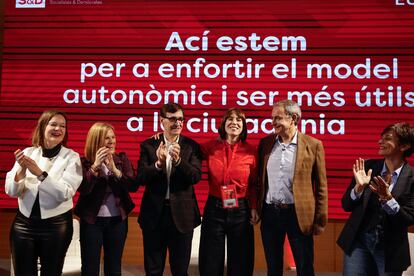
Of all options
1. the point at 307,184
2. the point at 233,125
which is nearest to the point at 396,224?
the point at 307,184

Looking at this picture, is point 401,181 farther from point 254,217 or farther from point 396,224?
point 254,217

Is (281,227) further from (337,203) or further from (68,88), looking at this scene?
(68,88)

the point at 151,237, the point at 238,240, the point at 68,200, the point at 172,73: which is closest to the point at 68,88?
the point at 172,73

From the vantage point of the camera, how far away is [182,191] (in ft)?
9.45

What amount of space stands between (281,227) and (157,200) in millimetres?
845

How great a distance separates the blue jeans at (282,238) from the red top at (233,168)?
19cm

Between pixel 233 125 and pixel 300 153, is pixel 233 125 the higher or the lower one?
the higher one

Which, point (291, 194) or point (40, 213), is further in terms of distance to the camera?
point (291, 194)

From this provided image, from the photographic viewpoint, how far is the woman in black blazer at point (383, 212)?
235 centimetres

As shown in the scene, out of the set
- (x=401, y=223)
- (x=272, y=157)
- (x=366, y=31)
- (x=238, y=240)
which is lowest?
Result: (x=238, y=240)

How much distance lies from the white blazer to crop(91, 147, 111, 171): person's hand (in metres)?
0.10

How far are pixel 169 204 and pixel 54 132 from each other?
0.90 m

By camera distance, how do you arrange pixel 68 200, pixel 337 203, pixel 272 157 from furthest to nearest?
1. pixel 337 203
2. pixel 272 157
3. pixel 68 200

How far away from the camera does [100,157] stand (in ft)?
9.29
